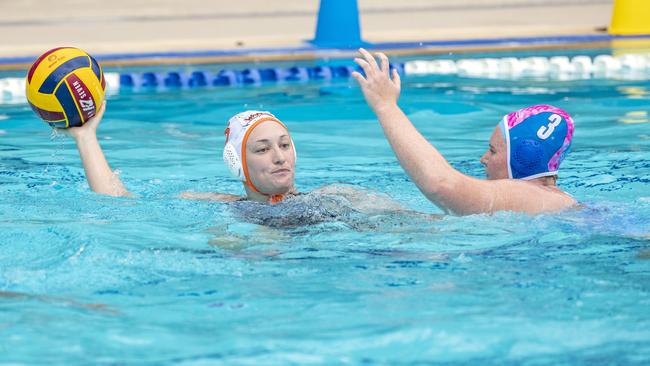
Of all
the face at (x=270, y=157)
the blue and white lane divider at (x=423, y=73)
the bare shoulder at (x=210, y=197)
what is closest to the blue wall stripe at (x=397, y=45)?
the blue and white lane divider at (x=423, y=73)

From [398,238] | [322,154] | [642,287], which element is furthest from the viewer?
[322,154]

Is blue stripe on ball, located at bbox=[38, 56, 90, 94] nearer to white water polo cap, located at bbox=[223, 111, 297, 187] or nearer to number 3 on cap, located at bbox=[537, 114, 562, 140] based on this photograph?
white water polo cap, located at bbox=[223, 111, 297, 187]

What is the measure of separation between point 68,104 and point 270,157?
3.10ft

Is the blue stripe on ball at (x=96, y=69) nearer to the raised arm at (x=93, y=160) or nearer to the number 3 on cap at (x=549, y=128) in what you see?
the raised arm at (x=93, y=160)

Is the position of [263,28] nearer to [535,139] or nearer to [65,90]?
[65,90]

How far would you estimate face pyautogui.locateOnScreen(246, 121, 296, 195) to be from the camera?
4469mm

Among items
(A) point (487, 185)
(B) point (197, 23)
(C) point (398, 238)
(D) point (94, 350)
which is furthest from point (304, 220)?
(B) point (197, 23)

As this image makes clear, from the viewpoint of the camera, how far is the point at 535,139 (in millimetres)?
4066

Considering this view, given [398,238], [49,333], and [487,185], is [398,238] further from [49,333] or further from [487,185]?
[49,333]

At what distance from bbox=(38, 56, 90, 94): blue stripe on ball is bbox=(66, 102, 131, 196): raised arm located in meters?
0.21

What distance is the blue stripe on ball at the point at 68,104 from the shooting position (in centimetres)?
459

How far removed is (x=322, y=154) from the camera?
21.3ft

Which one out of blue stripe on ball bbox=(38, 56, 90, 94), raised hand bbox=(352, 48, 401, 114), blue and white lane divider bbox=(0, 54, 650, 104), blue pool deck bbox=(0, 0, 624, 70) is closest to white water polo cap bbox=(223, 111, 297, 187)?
blue stripe on ball bbox=(38, 56, 90, 94)

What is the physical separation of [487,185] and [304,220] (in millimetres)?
878
